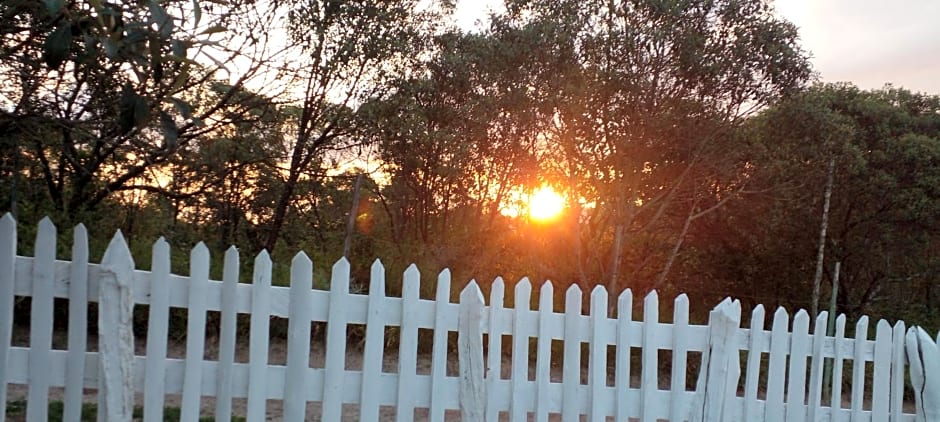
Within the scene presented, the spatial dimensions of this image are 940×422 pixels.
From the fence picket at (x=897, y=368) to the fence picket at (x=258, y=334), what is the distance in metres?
3.94

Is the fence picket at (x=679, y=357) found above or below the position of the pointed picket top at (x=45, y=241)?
below

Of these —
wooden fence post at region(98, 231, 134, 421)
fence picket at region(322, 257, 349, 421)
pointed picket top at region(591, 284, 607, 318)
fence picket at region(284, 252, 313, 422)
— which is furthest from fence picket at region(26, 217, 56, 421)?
pointed picket top at region(591, 284, 607, 318)

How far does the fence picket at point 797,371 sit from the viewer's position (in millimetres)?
4418

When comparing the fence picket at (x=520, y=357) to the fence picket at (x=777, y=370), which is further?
the fence picket at (x=777, y=370)

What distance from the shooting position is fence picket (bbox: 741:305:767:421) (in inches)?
168

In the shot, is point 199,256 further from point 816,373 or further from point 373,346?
point 816,373

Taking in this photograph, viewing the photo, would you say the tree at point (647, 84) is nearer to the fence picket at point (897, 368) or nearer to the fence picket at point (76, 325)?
the fence picket at point (897, 368)

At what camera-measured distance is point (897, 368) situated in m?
4.74

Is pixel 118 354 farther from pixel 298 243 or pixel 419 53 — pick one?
pixel 419 53

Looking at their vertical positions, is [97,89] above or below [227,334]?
above

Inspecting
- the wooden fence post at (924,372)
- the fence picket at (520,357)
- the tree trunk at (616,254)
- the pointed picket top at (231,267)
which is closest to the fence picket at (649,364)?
the fence picket at (520,357)

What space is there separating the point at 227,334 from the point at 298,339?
0.33 metres

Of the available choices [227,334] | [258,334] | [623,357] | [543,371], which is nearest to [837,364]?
[623,357]

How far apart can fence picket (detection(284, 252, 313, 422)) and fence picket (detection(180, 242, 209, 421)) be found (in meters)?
0.40
